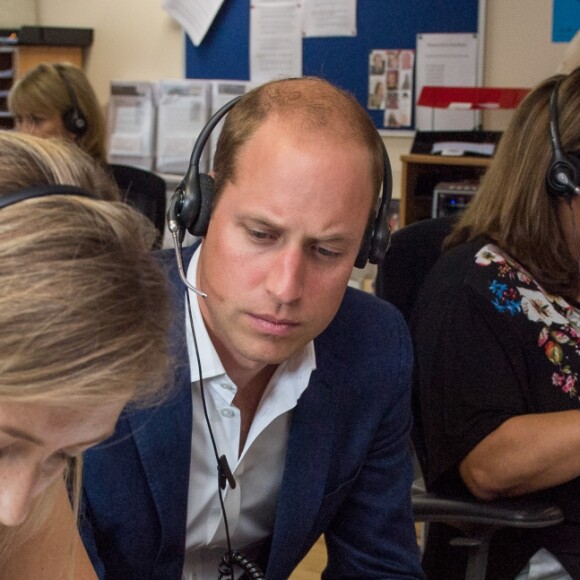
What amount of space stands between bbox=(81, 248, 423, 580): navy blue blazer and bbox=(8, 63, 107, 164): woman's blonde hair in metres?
1.81

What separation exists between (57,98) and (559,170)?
188 centimetres

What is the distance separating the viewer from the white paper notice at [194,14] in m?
3.29

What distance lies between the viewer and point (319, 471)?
3.88 feet

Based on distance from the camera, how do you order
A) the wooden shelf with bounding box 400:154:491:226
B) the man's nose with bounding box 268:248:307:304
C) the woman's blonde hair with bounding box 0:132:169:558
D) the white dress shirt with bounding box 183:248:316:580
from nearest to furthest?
1. the woman's blonde hair with bounding box 0:132:169:558
2. the man's nose with bounding box 268:248:307:304
3. the white dress shirt with bounding box 183:248:316:580
4. the wooden shelf with bounding box 400:154:491:226

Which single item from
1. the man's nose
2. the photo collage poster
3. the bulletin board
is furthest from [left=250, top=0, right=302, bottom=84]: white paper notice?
the man's nose

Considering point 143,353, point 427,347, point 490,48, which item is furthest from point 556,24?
point 143,353

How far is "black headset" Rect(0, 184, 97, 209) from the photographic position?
0.65 meters

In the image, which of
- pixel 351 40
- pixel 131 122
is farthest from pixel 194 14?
pixel 351 40

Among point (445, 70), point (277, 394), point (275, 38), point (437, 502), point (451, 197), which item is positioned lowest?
point (437, 502)

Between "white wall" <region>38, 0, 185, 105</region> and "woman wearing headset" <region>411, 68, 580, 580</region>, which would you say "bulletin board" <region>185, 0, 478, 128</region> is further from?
"woman wearing headset" <region>411, 68, 580, 580</region>

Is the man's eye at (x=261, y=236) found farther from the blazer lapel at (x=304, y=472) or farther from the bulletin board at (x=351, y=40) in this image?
the bulletin board at (x=351, y=40)

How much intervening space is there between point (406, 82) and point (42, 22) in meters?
1.51

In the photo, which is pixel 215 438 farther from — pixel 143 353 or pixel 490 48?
pixel 490 48

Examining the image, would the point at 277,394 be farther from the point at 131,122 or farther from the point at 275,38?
the point at 131,122
